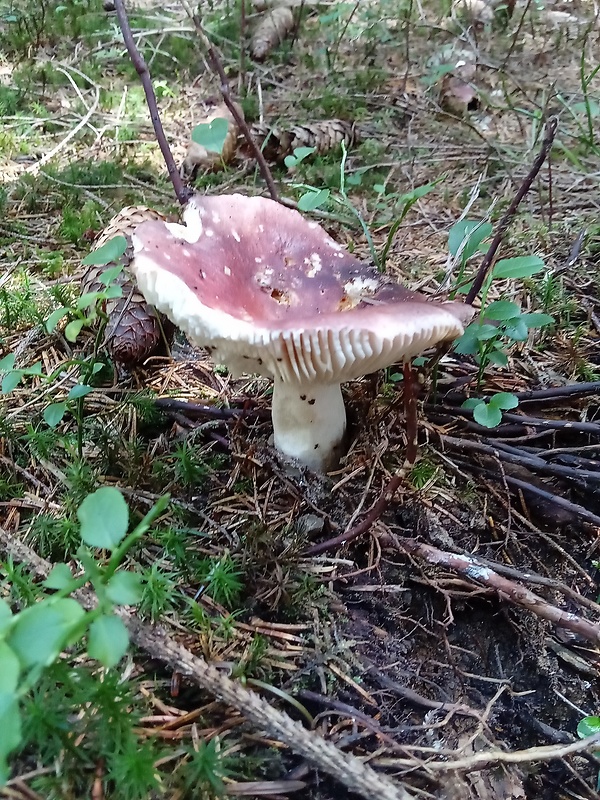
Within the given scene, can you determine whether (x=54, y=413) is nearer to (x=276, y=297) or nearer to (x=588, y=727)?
(x=276, y=297)

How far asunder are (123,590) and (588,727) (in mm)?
1148

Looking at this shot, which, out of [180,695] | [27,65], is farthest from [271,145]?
[180,695]

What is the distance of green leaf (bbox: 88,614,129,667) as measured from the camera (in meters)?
0.90

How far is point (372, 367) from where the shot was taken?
5.59 feet

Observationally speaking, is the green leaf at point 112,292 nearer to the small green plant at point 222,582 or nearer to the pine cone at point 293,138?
the small green plant at point 222,582

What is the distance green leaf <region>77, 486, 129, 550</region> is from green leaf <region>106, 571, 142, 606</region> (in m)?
0.05

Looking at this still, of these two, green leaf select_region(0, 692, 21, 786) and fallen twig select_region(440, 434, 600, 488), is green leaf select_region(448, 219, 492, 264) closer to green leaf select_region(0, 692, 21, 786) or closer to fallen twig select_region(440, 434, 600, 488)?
fallen twig select_region(440, 434, 600, 488)

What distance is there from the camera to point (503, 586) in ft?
5.20

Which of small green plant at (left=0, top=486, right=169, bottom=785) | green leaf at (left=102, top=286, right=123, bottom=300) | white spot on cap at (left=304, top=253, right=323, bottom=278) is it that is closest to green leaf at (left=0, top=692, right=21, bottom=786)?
small green plant at (left=0, top=486, right=169, bottom=785)

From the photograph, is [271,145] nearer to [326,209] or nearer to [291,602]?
[326,209]

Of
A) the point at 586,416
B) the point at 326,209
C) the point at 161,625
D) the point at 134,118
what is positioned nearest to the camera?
the point at 161,625

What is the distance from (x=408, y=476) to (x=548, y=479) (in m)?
0.45

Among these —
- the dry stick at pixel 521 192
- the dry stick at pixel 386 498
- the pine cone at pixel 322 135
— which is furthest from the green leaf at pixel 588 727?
the pine cone at pixel 322 135

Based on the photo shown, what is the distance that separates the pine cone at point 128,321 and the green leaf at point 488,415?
1.22 meters
